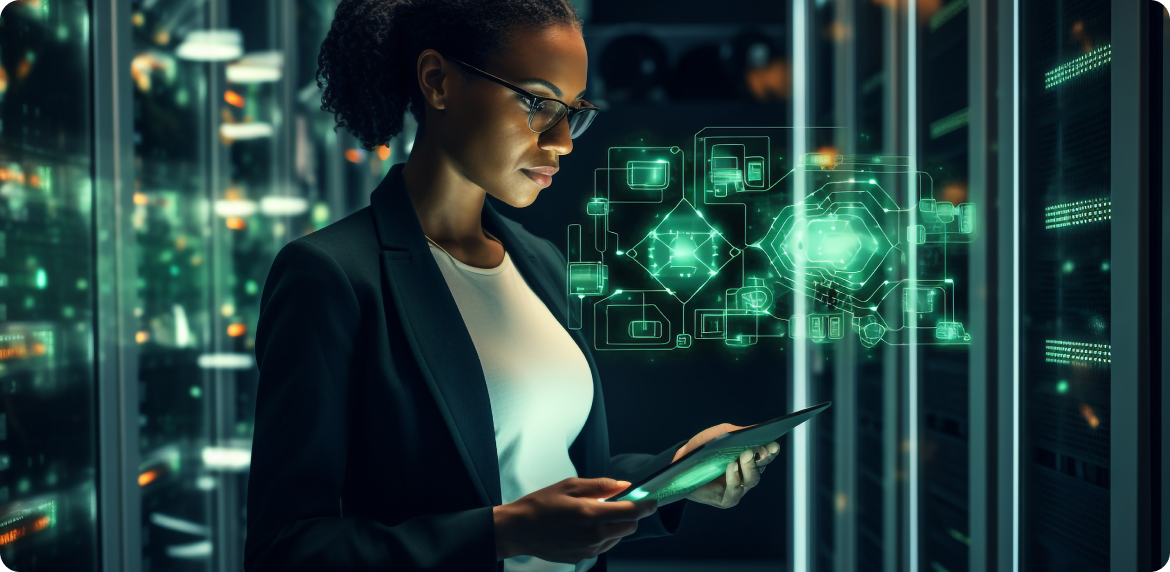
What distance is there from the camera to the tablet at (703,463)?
0.74m

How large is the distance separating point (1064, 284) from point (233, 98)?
297 centimetres

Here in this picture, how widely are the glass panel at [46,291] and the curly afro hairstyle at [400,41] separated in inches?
48.4

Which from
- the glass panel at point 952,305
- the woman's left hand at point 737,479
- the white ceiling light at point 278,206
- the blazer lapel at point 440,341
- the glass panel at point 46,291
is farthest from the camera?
the white ceiling light at point 278,206

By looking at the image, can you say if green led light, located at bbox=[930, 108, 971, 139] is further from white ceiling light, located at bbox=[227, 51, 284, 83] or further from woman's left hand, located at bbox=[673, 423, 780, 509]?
white ceiling light, located at bbox=[227, 51, 284, 83]

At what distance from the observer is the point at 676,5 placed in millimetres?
1732

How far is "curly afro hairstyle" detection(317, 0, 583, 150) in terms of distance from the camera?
0.91 meters

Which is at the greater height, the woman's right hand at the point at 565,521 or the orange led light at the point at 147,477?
the woman's right hand at the point at 565,521

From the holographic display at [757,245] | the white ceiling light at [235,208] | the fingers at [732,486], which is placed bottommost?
the fingers at [732,486]

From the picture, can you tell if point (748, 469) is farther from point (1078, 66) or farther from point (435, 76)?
point (1078, 66)

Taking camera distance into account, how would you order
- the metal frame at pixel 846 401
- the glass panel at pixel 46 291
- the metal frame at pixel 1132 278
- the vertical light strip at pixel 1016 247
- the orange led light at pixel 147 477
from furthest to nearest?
the orange led light at pixel 147 477
the metal frame at pixel 846 401
the glass panel at pixel 46 291
the vertical light strip at pixel 1016 247
the metal frame at pixel 1132 278

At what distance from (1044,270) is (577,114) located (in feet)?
3.56

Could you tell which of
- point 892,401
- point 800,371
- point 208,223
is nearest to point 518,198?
point 800,371

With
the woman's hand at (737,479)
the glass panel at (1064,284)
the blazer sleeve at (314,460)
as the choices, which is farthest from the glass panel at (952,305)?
the blazer sleeve at (314,460)

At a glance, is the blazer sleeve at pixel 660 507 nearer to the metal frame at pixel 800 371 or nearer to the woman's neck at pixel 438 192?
the woman's neck at pixel 438 192
